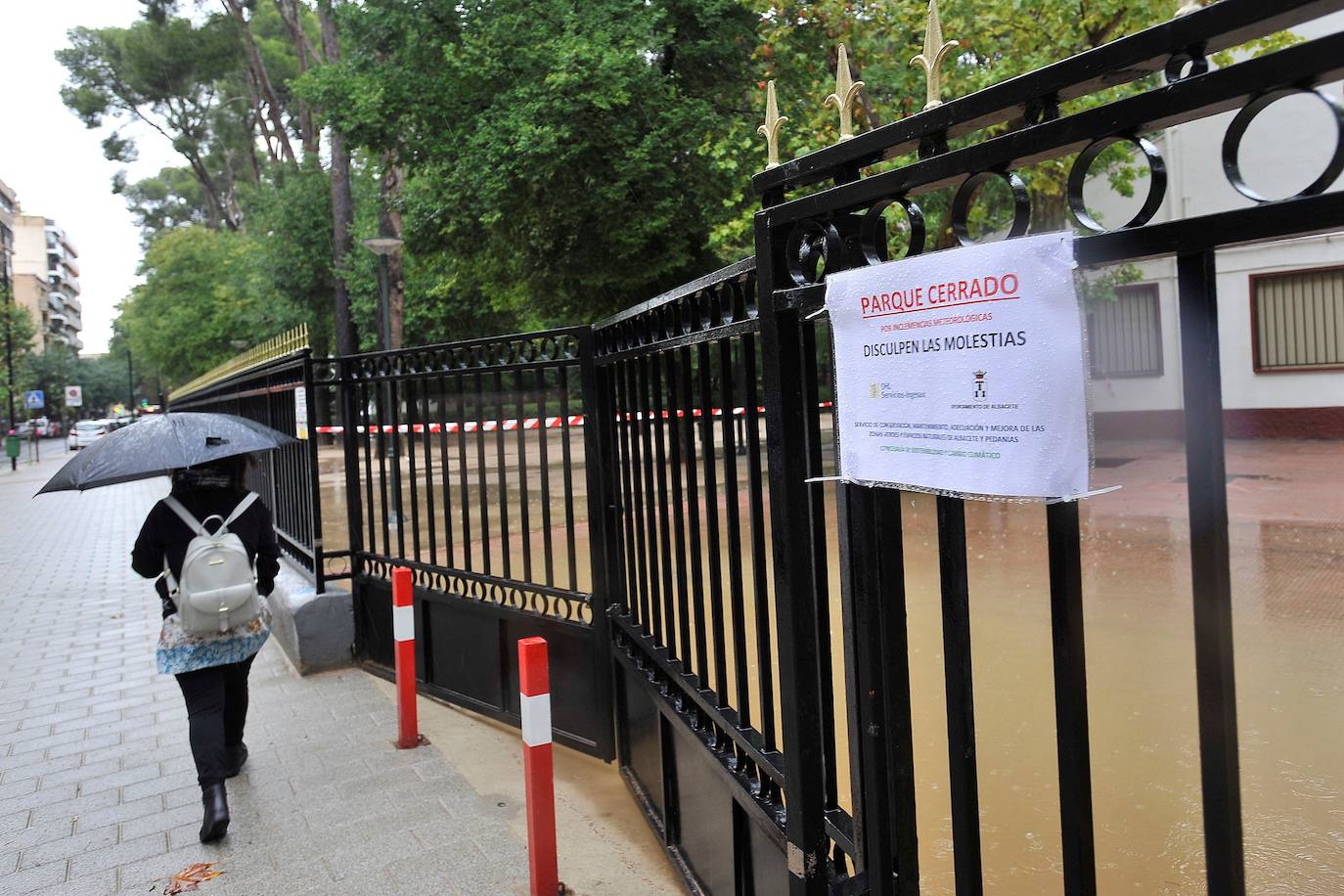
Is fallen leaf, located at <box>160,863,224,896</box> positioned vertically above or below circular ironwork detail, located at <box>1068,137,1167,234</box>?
below

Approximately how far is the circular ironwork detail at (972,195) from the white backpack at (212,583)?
Result: 3.69m

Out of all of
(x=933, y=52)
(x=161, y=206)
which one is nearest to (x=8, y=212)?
(x=161, y=206)

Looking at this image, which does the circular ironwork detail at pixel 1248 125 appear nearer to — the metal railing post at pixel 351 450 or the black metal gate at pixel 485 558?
the black metal gate at pixel 485 558

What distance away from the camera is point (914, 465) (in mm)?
1818

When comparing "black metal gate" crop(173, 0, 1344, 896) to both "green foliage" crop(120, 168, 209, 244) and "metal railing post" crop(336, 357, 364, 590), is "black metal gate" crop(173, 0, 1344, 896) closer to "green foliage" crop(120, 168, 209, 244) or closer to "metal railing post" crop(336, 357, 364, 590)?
"metal railing post" crop(336, 357, 364, 590)

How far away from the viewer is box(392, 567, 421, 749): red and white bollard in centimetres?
503

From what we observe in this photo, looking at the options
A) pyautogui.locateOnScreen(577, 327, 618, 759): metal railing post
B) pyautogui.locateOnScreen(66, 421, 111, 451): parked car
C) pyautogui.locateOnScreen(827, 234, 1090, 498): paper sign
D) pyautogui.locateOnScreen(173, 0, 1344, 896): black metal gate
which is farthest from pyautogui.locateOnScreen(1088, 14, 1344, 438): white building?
pyautogui.locateOnScreen(66, 421, 111, 451): parked car

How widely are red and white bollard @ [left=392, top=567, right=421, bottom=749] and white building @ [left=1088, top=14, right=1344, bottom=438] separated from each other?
39.6 ft

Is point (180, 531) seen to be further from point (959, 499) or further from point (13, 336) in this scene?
point (13, 336)

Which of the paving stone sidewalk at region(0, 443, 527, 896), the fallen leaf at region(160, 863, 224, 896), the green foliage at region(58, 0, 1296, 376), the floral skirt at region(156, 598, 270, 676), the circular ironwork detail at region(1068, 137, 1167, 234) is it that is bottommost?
the fallen leaf at region(160, 863, 224, 896)

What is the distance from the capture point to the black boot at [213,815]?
4059mm

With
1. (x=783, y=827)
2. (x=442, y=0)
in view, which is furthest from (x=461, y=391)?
(x=442, y=0)

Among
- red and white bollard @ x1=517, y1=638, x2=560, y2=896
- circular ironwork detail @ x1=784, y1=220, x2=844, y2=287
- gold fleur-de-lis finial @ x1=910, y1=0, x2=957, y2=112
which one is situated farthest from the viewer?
red and white bollard @ x1=517, y1=638, x2=560, y2=896

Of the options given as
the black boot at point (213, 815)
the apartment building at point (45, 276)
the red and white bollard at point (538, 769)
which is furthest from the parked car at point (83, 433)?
the red and white bollard at point (538, 769)
